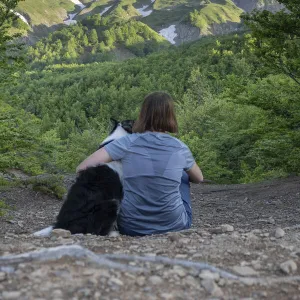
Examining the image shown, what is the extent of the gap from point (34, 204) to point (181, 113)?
2203cm

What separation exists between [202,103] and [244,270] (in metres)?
37.5

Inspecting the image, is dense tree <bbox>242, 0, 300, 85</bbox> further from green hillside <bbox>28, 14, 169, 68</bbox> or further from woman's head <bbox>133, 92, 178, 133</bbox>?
green hillside <bbox>28, 14, 169, 68</bbox>

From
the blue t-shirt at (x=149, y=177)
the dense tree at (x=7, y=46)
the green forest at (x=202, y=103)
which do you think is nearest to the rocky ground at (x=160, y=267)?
the blue t-shirt at (x=149, y=177)

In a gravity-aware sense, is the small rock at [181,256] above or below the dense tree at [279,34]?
below

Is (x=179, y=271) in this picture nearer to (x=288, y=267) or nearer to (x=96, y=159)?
(x=288, y=267)

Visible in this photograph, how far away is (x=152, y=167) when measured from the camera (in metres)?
3.84

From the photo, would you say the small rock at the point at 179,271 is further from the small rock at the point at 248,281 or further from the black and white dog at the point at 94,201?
the black and white dog at the point at 94,201

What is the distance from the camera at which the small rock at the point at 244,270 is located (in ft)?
8.20

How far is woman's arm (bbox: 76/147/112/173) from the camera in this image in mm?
3670

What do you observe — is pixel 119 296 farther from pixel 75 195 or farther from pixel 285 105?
pixel 285 105

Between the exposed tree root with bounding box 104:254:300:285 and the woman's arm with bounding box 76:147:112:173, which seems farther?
the woman's arm with bounding box 76:147:112:173

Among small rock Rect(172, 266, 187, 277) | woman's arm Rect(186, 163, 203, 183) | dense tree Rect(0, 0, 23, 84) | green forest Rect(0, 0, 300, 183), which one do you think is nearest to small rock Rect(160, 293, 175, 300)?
small rock Rect(172, 266, 187, 277)

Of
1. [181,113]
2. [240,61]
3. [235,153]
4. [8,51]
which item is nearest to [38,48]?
[240,61]

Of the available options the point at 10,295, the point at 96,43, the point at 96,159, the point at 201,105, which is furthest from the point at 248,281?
the point at 96,43
